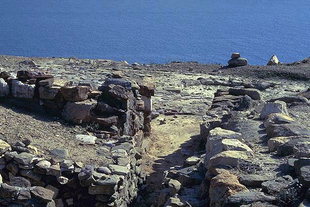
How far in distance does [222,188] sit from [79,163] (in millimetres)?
2846

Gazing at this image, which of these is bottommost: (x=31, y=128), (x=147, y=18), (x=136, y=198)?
(x=136, y=198)

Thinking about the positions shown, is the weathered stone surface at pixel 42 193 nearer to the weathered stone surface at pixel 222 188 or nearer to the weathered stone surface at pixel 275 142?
the weathered stone surface at pixel 222 188

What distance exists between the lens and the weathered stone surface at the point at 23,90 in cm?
1144

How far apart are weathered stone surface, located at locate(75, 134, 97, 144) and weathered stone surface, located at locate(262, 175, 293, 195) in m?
4.31

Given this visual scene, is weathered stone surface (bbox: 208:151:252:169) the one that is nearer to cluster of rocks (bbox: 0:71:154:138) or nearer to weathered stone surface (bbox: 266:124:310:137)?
weathered stone surface (bbox: 266:124:310:137)

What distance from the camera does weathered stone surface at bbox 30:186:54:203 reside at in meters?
8.23

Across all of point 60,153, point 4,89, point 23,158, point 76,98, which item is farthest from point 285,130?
point 4,89

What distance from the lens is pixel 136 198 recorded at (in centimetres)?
1041

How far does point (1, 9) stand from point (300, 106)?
55805 mm

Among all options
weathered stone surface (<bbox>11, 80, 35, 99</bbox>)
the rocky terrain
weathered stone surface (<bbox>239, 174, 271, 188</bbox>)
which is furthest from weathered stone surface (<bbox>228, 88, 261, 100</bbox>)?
weathered stone surface (<bbox>239, 174, 271, 188</bbox>)

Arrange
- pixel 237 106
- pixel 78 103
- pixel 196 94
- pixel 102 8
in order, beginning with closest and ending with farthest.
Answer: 1. pixel 78 103
2. pixel 237 106
3. pixel 196 94
4. pixel 102 8

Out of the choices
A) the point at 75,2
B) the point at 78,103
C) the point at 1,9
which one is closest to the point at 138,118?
the point at 78,103

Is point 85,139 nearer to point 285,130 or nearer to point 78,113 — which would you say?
point 78,113

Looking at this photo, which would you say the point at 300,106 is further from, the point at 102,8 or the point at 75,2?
the point at 75,2
